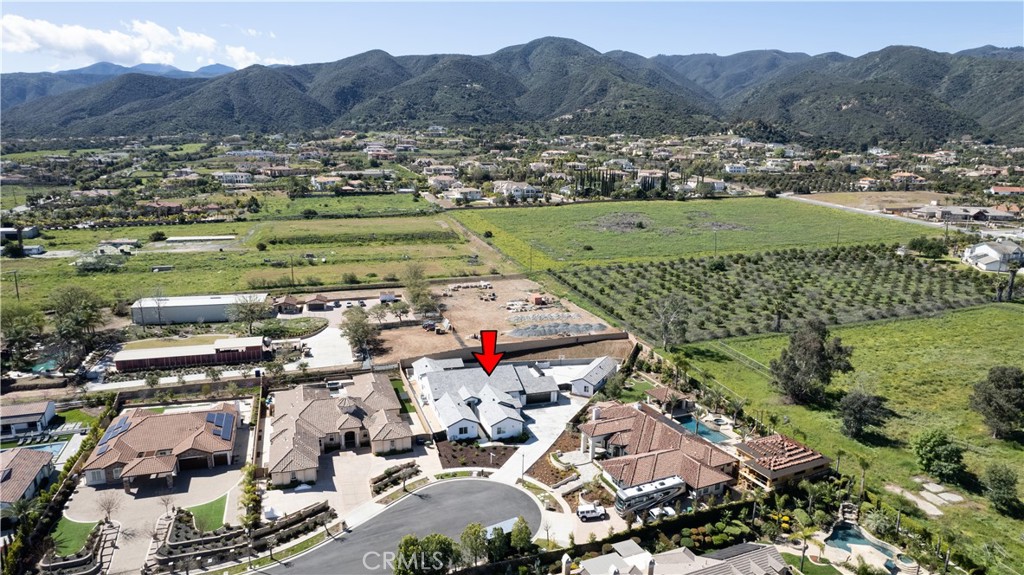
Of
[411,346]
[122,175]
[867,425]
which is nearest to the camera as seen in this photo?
[867,425]

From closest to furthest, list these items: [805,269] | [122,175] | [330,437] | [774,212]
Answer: [330,437]
[805,269]
[774,212]
[122,175]

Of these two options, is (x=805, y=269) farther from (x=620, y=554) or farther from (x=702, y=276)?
(x=620, y=554)

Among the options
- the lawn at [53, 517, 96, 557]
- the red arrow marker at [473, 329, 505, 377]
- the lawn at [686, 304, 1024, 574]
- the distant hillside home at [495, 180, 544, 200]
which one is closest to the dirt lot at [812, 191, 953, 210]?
the distant hillside home at [495, 180, 544, 200]

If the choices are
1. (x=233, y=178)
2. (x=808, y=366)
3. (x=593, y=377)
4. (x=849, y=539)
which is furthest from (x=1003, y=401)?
(x=233, y=178)

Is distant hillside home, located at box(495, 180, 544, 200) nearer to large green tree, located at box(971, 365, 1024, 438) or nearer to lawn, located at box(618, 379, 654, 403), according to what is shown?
lawn, located at box(618, 379, 654, 403)

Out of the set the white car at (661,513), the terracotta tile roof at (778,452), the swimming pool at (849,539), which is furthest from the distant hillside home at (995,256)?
the white car at (661,513)

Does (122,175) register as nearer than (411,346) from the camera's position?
No

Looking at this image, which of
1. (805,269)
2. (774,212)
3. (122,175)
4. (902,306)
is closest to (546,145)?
(774,212)
